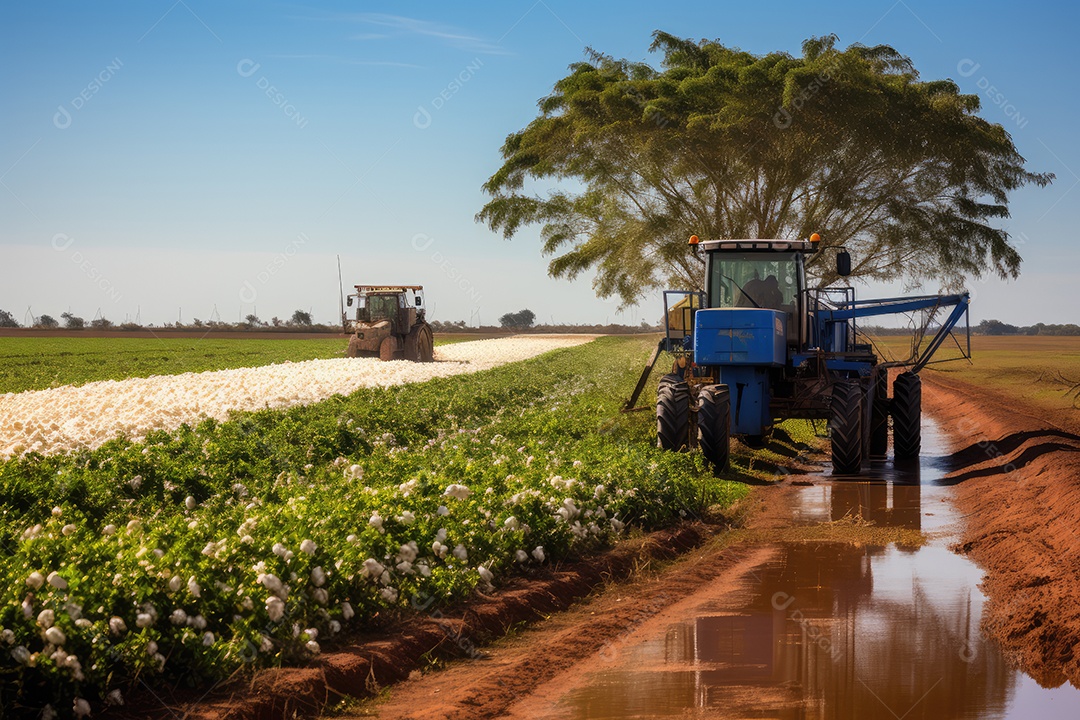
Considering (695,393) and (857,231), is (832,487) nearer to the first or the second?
(695,393)

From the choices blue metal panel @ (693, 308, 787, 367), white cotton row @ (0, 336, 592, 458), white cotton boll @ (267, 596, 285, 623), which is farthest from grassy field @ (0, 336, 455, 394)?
white cotton boll @ (267, 596, 285, 623)

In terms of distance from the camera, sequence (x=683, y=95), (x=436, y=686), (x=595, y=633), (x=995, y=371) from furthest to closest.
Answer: (x=995, y=371), (x=683, y=95), (x=595, y=633), (x=436, y=686)

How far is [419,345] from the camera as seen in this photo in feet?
148

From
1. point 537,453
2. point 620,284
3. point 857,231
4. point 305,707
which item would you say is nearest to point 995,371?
point 857,231

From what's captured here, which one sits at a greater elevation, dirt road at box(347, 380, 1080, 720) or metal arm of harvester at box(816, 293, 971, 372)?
metal arm of harvester at box(816, 293, 971, 372)

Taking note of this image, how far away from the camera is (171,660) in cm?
664

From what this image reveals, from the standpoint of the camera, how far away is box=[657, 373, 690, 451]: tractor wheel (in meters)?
16.3

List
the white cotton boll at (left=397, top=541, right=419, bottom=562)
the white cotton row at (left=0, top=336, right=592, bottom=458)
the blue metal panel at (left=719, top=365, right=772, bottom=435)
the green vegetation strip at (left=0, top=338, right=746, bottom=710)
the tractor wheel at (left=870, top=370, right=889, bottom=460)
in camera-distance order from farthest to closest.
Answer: the tractor wheel at (left=870, top=370, right=889, bottom=460), the white cotton row at (left=0, top=336, right=592, bottom=458), the blue metal panel at (left=719, top=365, right=772, bottom=435), the white cotton boll at (left=397, top=541, right=419, bottom=562), the green vegetation strip at (left=0, top=338, right=746, bottom=710)

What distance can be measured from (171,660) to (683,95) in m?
31.4

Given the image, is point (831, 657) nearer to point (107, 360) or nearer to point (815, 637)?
point (815, 637)

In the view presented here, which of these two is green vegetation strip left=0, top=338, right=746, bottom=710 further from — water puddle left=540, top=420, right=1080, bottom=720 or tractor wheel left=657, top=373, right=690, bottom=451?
water puddle left=540, top=420, right=1080, bottom=720

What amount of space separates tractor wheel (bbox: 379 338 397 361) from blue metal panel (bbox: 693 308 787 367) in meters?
26.9

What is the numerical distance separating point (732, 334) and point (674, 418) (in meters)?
1.54

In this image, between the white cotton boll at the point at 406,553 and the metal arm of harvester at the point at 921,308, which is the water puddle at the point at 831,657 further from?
the metal arm of harvester at the point at 921,308
